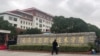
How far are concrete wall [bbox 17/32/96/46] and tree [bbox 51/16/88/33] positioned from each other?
24.9m

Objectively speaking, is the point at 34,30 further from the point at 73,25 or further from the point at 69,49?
the point at 69,49

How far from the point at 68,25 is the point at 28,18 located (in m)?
25.1

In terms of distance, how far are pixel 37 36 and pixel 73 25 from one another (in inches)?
1035

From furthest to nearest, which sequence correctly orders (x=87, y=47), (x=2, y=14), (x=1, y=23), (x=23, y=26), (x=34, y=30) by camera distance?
(x=23, y=26), (x=2, y=14), (x=34, y=30), (x=1, y=23), (x=87, y=47)

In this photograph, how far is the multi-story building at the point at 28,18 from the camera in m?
58.5

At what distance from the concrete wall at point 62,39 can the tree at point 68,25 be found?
81.7 feet

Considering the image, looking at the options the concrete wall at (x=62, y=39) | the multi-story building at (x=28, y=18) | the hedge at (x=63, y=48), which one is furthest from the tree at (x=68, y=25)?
the hedge at (x=63, y=48)

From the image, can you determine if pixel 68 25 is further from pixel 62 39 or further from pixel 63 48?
pixel 63 48

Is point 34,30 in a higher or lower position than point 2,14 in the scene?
lower

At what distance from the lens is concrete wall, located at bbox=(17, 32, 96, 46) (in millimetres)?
18067

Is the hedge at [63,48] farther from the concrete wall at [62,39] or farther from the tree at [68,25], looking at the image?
the tree at [68,25]

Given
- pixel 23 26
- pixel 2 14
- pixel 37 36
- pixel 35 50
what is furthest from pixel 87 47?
pixel 23 26

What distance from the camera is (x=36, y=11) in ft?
235

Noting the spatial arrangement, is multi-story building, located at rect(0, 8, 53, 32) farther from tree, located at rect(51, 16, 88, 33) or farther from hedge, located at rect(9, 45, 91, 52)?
hedge, located at rect(9, 45, 91, 52)
